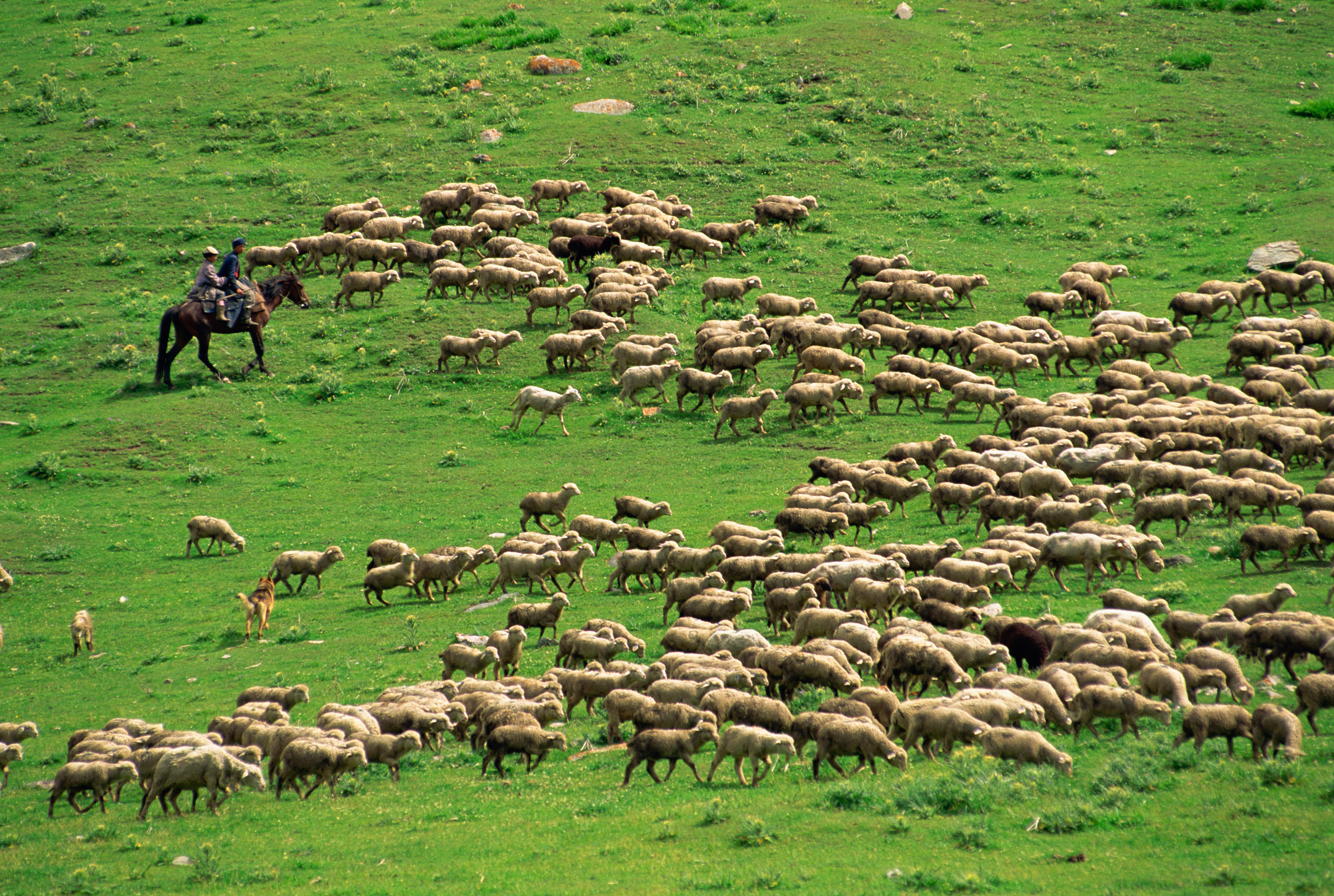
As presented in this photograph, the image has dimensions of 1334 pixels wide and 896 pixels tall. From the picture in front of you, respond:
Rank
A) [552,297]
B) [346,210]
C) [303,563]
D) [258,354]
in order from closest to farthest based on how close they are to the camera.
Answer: [303,563] < [258,354] < [552,297] < [346,210]

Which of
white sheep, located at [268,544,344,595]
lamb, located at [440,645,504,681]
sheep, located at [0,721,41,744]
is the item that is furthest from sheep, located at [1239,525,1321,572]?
sheep, located at [0,721,41,744]

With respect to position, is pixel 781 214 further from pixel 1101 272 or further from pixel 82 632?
pixel 82 632

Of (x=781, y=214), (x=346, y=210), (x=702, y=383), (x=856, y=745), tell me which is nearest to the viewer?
(x=856, y=745)

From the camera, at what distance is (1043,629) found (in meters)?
16.7

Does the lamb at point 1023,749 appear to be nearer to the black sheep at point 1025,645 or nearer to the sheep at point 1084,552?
the black sheep at point 1025,645

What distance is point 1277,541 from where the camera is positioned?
19.9 metres

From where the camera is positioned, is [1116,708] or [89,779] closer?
[1116,708]

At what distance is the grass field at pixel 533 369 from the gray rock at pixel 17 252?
457 millimetres

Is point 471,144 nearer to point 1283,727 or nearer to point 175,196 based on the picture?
point 175,196

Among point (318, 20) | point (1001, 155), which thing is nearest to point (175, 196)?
point (318, 20)

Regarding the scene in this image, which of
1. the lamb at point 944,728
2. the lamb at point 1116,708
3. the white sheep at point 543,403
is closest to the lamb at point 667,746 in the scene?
the lamb at point 944,728

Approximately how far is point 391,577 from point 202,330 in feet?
47.2

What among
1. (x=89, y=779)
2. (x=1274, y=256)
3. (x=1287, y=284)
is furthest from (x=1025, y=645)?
(x=1274, y=256)

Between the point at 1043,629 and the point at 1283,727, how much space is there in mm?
4045
